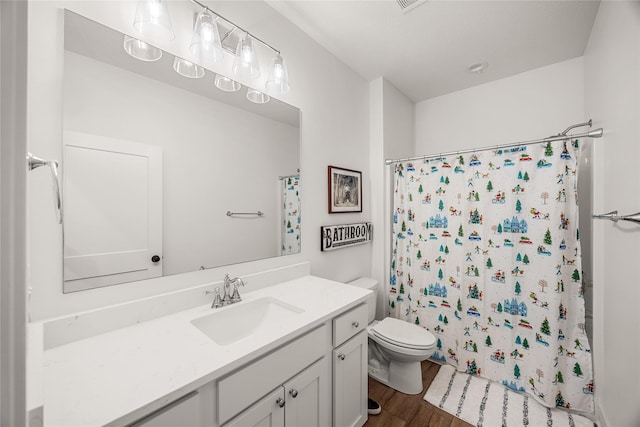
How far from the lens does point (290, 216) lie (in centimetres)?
165

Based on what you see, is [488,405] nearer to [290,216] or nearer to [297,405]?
[297,405]

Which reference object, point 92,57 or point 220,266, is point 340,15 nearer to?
point 92,57

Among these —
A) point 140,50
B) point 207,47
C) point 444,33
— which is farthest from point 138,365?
point 444,33

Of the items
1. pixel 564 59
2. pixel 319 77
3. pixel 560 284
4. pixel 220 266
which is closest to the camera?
pixel 220 266

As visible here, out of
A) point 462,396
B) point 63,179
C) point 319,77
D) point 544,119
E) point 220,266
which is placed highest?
point 319,77

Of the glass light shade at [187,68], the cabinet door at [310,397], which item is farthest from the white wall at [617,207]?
the glass light shade at [187,68]

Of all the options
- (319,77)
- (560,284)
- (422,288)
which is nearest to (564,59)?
(560,284)

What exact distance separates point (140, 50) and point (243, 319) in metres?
1.25

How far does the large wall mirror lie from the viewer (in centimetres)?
93

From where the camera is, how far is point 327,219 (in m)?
1.94

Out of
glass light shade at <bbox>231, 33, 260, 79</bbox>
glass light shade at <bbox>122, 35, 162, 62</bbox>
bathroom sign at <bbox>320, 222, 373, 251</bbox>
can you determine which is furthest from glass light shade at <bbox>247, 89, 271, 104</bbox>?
bathroom sign at <bbox>320, 222, 373, 251</bbox>

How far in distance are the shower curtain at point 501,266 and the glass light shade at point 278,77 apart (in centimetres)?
131

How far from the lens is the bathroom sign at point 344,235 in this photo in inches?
74.2

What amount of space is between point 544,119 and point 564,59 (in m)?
0.47
